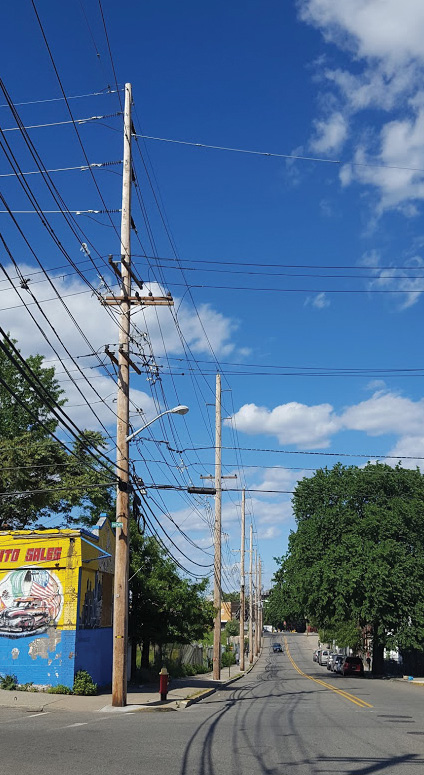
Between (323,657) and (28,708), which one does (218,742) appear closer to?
(28,708)

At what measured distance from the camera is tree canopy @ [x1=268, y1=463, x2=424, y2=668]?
44875 millimetres

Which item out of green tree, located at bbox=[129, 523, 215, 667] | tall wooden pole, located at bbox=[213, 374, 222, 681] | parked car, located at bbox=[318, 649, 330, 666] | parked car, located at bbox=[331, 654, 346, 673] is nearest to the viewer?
green tree, located at bbox=[129, 523, 215, 667]

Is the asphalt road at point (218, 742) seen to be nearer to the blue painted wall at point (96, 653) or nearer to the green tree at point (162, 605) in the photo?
the blue painted wall at point (96, 653)

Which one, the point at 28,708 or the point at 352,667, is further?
the point at 352,667

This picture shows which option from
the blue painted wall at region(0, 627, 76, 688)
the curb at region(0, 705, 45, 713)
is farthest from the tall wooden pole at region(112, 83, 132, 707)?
the blue painted wall at region(0, 627, 76, 688)

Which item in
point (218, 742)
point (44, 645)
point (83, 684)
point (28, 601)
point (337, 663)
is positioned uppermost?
point (28, 601)

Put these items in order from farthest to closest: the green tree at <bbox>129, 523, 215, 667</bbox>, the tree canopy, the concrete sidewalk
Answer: the tree canopy < the green tree at <bbox>129, 523, 215, 667</bbox> < the concrete sidewalk

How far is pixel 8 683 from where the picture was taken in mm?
22469

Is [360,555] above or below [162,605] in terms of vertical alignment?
above

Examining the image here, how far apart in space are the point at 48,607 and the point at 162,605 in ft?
28.2

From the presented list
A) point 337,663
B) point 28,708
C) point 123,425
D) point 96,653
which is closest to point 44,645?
point 96,653

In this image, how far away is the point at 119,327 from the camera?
838 inches

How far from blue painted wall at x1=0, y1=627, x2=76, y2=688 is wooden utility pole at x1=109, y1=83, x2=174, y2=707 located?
3613 mm

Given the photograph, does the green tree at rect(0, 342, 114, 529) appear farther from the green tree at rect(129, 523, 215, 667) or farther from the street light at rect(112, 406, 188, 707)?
the street light at rect(112, 406, 188, 707)
